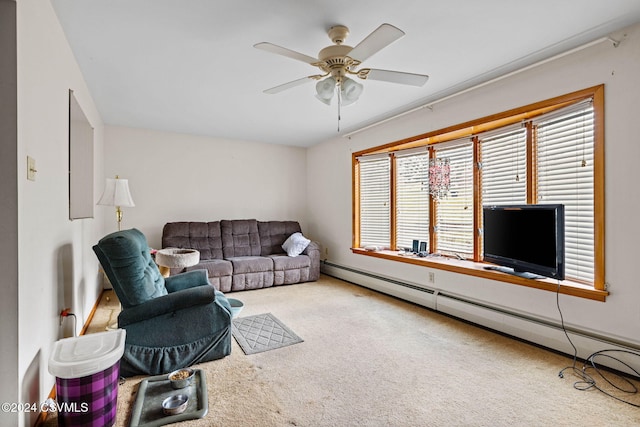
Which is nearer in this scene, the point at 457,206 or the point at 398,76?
the point at 398,76

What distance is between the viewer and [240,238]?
536cm

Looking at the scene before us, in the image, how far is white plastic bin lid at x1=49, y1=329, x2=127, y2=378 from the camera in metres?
1.62

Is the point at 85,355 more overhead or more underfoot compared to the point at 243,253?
more underfoot

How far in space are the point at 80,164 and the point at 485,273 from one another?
13.8 ft

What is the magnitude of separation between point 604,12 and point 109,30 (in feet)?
11.1

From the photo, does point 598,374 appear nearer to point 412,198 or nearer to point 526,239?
point 526,239

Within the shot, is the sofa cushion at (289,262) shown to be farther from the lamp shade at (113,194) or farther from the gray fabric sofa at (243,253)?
the lamp shade at (113,194)

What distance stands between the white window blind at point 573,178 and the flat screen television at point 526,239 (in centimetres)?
25

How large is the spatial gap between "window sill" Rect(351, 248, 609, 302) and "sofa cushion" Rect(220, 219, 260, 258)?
6.44ft

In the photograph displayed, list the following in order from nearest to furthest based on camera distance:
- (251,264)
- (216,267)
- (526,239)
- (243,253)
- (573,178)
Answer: (573,178)
(526,239)
(216,267)
(251,264)
(243,253)

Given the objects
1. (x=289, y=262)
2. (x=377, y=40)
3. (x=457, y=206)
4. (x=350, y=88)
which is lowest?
(x=289, y=262)

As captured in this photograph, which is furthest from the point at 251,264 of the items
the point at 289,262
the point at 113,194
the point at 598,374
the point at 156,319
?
the point at 598,374

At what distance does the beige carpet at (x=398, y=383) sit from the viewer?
1.84 m

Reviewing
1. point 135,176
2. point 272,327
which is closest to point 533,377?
point 272,327
